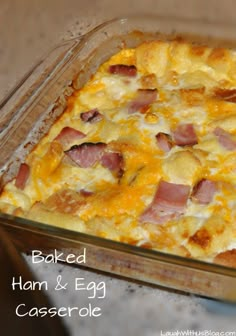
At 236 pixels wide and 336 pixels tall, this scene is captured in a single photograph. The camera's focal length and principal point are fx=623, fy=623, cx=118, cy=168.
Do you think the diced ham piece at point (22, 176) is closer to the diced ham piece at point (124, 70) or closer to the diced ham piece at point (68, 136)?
the diced ham piece at point (68, 136)

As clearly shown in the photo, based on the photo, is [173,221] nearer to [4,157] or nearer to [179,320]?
[179,320]

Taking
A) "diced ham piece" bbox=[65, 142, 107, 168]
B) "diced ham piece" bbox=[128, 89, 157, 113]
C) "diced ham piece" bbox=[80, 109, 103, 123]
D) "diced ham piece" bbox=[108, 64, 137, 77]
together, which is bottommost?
"diced ham piece" bbox=[65, 142, 107, 168]

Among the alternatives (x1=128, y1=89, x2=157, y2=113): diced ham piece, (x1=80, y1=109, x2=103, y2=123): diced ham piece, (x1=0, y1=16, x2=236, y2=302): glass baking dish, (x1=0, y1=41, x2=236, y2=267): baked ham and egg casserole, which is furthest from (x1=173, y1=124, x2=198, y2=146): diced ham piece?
(x1=0, y1=16, x2=236, y2=302): glass baking dish

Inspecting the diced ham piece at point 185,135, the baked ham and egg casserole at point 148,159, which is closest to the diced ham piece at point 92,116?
the baked ham and egg casserole at point 148,159

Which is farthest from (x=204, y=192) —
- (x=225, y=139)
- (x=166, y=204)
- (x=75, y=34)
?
(x=75, y=34)

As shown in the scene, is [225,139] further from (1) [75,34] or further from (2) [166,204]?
(1) [75,34]

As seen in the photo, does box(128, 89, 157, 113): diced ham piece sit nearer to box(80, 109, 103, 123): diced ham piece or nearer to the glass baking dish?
box(80, 109, 103, 123): diced ham piece
